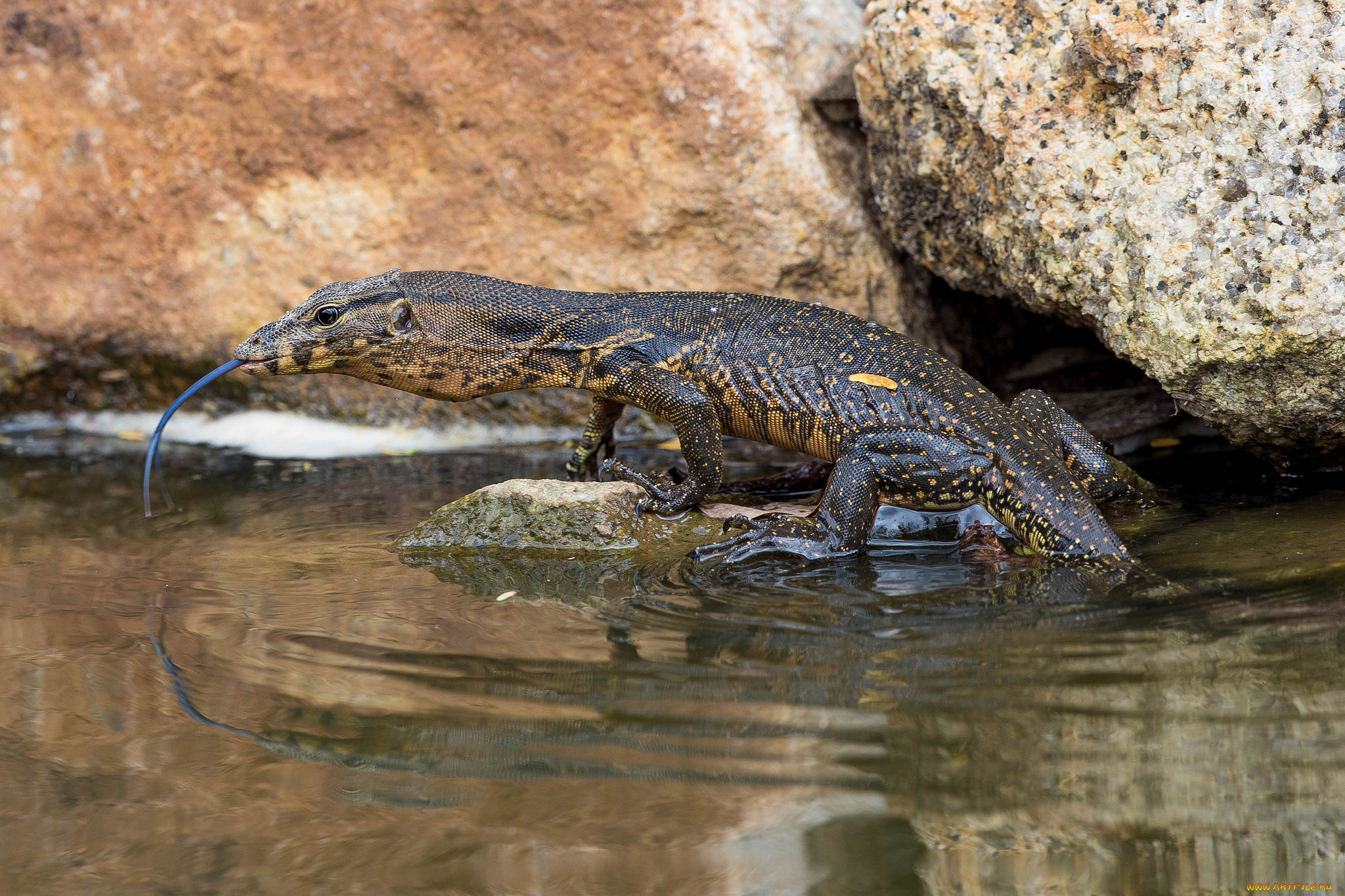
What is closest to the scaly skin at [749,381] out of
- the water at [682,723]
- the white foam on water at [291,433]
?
the water at [682,723]

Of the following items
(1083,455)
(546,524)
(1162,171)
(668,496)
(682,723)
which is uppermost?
(1162,171)

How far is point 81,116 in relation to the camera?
323 inches

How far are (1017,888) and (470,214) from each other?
6.25 meters

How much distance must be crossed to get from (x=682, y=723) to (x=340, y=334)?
10.3ft

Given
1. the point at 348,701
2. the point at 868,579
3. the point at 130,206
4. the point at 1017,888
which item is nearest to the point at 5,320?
the point at 130,206

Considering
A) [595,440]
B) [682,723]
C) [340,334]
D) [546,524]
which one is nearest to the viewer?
[682,723]

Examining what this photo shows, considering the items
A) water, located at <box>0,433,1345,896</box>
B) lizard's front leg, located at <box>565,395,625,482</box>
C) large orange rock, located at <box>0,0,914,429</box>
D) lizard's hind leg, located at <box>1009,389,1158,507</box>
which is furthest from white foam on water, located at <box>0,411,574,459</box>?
lizard's hind leg, located at <box>1009,389,1158,507</box>

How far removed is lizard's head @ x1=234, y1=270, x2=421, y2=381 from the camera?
18.3 feet

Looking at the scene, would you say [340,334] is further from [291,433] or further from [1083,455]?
[1083,455]

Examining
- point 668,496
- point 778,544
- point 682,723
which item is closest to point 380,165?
point 668,496

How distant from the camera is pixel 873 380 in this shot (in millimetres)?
5590

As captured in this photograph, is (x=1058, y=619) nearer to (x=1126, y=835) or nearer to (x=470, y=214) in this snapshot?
(x=1126, y=835)

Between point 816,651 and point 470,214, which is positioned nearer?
point 816,651

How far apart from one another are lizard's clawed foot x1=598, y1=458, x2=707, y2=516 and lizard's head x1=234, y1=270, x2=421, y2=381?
1441mm
